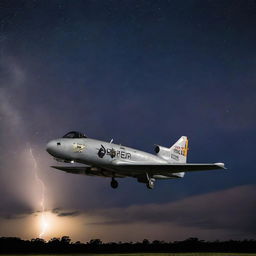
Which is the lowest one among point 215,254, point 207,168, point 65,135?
point 215,254

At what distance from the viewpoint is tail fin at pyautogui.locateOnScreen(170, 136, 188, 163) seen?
6169cm

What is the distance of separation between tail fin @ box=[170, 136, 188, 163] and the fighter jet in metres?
6.55

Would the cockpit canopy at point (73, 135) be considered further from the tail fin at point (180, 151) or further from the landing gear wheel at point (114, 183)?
the tail fin at point (180, 151)

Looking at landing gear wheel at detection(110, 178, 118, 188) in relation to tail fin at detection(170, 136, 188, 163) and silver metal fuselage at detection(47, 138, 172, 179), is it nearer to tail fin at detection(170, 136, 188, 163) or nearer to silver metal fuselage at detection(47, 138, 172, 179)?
silver metal fuselage at detection(47, 138, 172, 179)

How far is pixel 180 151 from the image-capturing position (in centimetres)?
6356

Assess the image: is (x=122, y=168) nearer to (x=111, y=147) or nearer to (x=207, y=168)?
(x=111, y=147)

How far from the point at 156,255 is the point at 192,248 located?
9.70m

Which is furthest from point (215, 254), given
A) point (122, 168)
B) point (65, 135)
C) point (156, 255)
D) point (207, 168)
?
point (65, 135)

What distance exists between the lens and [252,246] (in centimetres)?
4756

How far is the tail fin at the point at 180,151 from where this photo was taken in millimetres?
61688

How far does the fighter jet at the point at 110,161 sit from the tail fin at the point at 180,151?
6.55 metres

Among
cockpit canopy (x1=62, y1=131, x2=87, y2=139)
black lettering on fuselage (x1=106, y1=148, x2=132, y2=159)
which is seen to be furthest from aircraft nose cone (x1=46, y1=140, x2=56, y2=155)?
black lettering on fuselage (x1=106, y1=148, x2=132, y2=159)

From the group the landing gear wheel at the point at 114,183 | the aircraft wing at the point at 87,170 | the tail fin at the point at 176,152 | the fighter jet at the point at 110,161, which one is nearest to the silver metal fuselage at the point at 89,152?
the fighter jet at the point at 110,161

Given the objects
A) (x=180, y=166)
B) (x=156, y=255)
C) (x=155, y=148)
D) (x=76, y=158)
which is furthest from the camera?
(x=155, y=148)
